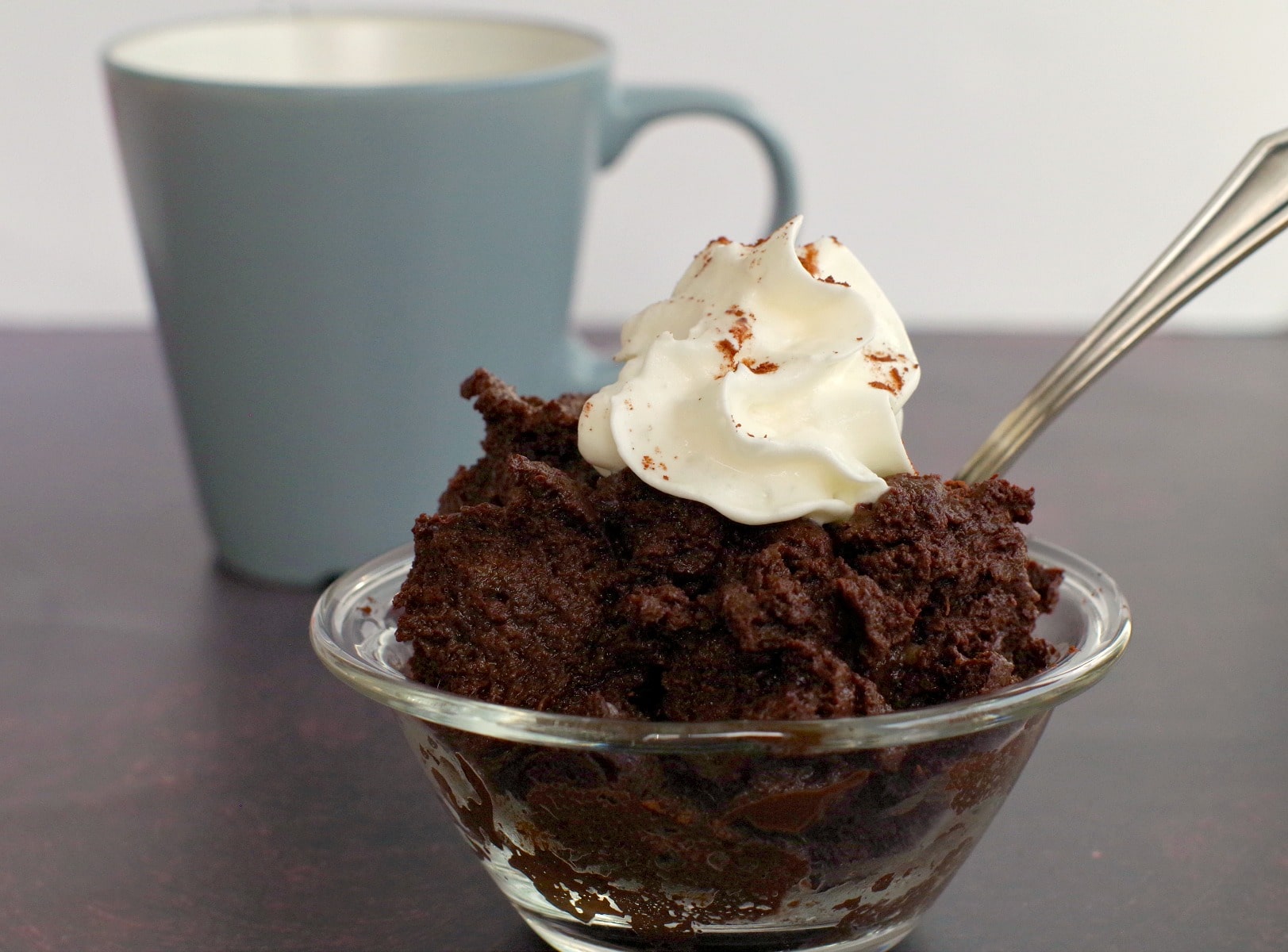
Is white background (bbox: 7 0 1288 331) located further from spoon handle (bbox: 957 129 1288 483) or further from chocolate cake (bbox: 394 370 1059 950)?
chocolate cake (bbox: 394 370 1059 950)

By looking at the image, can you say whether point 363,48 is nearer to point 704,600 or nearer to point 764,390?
point 764,390

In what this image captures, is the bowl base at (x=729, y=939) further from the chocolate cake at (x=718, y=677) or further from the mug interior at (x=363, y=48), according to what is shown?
the mug interior at (x=363, y=48)

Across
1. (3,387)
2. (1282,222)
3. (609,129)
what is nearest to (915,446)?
(609,129)

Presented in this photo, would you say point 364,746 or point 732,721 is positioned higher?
point 732,721

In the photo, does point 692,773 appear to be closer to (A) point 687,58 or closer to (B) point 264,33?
(B) point 264,33

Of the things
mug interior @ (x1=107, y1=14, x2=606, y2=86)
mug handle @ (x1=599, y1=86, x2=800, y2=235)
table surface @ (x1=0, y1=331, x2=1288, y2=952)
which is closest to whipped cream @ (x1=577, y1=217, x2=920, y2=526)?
table surface @ (x1=0, y1=331, x2=1288, y2=952)

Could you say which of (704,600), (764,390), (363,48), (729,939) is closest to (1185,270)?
(764,390)
